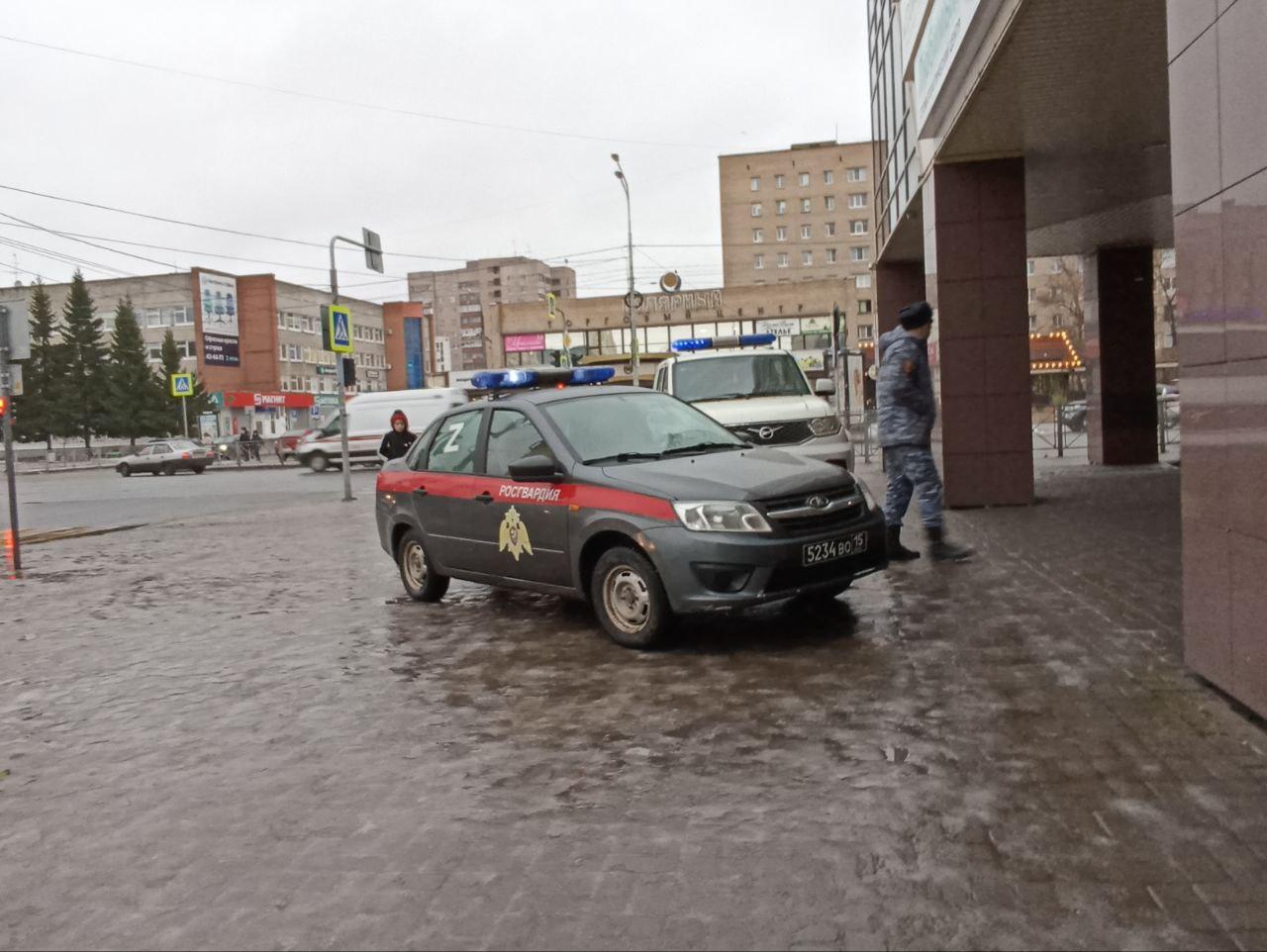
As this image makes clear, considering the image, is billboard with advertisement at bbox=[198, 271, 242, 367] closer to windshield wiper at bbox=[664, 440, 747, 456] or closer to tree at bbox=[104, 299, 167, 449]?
tree at bbox=[104, 299, 167, 449]

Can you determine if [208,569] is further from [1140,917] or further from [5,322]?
[1140,917]

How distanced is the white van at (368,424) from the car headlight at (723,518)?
108 feet

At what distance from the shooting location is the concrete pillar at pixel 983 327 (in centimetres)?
1291

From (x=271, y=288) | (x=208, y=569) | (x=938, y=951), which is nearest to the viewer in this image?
(x=938, y=951)

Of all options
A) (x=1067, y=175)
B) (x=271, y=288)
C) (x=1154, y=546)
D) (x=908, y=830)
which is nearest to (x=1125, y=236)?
(x=1067, y=175)

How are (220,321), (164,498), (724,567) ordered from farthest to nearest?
(220,321)
(164,498)
(724,567)

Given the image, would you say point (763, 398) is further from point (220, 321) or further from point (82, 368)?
point (220, 321)

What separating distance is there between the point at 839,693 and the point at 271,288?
84.2 meters

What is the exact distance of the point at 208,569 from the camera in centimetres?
1214

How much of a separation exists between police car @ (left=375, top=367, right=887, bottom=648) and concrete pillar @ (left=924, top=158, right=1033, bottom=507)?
6031 mm

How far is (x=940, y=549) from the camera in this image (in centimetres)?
915

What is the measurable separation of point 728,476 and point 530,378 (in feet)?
19.7

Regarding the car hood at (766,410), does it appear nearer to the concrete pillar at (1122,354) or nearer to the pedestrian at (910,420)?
the pedestrian at (910,420)

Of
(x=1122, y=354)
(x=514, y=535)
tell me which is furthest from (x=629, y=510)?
(x=1122, y=354)
